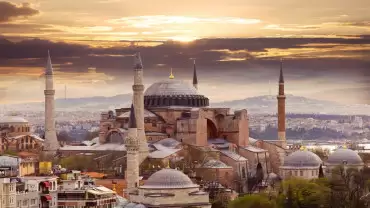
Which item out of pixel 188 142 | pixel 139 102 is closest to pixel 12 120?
pixel 188 142

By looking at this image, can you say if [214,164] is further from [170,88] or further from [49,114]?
[49,114]

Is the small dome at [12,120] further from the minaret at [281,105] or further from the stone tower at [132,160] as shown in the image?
the stone tower at [132,160]

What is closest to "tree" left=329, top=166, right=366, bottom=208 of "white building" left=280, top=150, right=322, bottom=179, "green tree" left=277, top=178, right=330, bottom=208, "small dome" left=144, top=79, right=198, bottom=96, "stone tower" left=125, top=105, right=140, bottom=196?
"green tree" left=277, top=178, right=330, bottom=208

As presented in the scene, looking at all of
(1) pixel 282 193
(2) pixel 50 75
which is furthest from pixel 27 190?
(2) pixel 50 75

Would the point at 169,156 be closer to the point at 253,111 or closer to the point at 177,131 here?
the point at 177,131

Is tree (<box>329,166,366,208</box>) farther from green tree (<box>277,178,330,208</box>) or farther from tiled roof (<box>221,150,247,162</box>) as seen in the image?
tiled roof (<box>221,150,247,162</box>)
